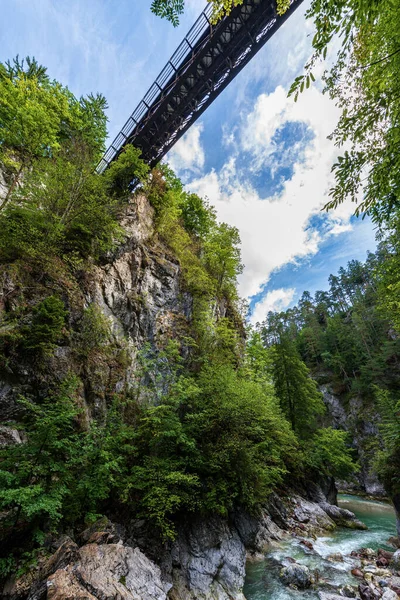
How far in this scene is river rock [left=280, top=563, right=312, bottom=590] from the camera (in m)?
8.55

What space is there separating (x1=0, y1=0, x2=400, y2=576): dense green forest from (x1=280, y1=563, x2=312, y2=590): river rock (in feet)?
7.82

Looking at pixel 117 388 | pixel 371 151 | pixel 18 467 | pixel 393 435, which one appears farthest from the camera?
pixel 393 435

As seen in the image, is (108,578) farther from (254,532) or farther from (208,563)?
(254,532)

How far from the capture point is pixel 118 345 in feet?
38.4

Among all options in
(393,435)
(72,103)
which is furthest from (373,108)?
(72,103)

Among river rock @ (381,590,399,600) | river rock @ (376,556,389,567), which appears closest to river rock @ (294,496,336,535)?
river rock @ (376,556,389,567)

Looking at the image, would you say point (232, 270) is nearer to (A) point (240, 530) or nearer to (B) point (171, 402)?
(B) point (171, 402)

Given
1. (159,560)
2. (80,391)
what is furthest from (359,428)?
(80,391)

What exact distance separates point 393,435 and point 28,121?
24.0 metres

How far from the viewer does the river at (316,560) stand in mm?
8367

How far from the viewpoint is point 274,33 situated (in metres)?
11.9

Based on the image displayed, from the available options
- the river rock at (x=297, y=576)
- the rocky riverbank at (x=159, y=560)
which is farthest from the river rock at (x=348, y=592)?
the rocky riverbank at (x=159, y=560)

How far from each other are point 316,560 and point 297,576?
2320 mm

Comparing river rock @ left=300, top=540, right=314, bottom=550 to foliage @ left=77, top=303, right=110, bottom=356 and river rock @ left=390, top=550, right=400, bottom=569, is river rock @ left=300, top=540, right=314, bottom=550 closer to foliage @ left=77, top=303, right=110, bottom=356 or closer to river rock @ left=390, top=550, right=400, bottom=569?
river rock @ left=390, top=550, right=400, bottom=569
